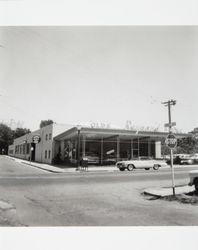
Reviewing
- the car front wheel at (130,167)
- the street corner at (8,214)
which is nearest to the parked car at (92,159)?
the car front wheel at (130,167)

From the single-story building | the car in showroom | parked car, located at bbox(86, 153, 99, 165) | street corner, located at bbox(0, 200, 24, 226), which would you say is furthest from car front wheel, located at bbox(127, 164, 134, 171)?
street corner, located at bbox(0, 200, 24, 226)

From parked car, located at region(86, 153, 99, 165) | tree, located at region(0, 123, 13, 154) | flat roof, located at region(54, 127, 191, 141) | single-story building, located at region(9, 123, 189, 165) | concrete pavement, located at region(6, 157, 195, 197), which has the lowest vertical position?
concrete pavement, located at region(6, 157, 195, 197)

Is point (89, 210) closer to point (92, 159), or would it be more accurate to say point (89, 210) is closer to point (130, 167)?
point (130, 167)

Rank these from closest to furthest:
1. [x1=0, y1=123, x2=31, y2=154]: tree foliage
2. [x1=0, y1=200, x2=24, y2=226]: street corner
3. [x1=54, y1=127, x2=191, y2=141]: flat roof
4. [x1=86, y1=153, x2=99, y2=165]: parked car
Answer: [x1=0, y1=200, x2=24, y2=226]: street corner, [x1=54, y1=127, x2=191, y2=141]: flat roof, [x1=86, y1=153, x2=99, y2=165]: parked car, [x1=0, y1=123, x2=31, y2=154]: tree foliage

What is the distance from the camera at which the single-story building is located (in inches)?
1142

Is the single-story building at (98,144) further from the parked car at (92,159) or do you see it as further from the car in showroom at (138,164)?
the car in showroom at (138,164)

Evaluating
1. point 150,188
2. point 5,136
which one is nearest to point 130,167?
point 150,188

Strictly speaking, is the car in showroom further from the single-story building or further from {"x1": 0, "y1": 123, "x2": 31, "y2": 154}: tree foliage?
{"x1": 0, "y1": 123, "x2": 31, "y2": 154}: tree foliage

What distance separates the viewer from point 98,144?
3100 centimetres

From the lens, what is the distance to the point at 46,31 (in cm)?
834

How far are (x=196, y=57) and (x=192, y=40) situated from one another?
54 cm
